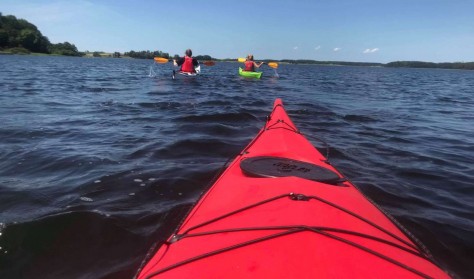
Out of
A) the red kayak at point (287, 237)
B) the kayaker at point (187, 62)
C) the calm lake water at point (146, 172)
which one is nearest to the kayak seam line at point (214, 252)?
the red kayak at point (287, 237)

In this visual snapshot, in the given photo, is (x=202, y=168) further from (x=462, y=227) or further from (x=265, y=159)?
(x=462, y=227)

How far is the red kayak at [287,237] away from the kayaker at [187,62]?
60.9 ft

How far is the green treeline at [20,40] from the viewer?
3255 inches

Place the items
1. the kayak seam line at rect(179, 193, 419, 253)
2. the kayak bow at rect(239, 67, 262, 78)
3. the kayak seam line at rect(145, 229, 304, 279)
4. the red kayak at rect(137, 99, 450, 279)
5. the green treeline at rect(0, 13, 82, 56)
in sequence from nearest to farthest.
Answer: the red kayak at rect(137, 99, 450, 279)
the kayak seam line at rect(145, 229, 304, 279)
the kayak seam line at rect(179, 193, 419, 253)
the kayak bow at rect(239, 67, 262, 78)
the green treeline at rect(0, 13, 82, 56)

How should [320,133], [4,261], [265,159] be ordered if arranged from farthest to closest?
[320,133], [265,159], [4,261]

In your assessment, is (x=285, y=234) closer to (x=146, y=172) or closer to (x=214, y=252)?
(x=214, y=252)

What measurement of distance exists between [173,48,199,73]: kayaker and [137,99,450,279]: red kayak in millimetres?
18571

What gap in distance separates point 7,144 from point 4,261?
4.09 meters

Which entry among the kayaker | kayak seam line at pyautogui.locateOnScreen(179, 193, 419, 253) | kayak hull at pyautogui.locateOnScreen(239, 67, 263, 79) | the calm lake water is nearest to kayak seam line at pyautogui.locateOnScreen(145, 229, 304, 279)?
kayak seam line at pyautogui.locateOnScreen(179, 193, 419, 253)

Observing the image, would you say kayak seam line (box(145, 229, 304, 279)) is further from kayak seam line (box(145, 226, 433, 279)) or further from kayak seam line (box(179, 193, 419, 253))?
kayak seam line (box(179, 193, 419, 253))

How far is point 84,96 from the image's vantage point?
43.6 ft

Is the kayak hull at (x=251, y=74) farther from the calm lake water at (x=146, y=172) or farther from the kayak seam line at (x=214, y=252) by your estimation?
the kayak seam line at (x=214, y=252)

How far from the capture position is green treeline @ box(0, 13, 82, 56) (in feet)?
271

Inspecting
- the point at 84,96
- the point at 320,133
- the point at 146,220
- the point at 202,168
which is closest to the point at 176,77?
the point at 84,96
